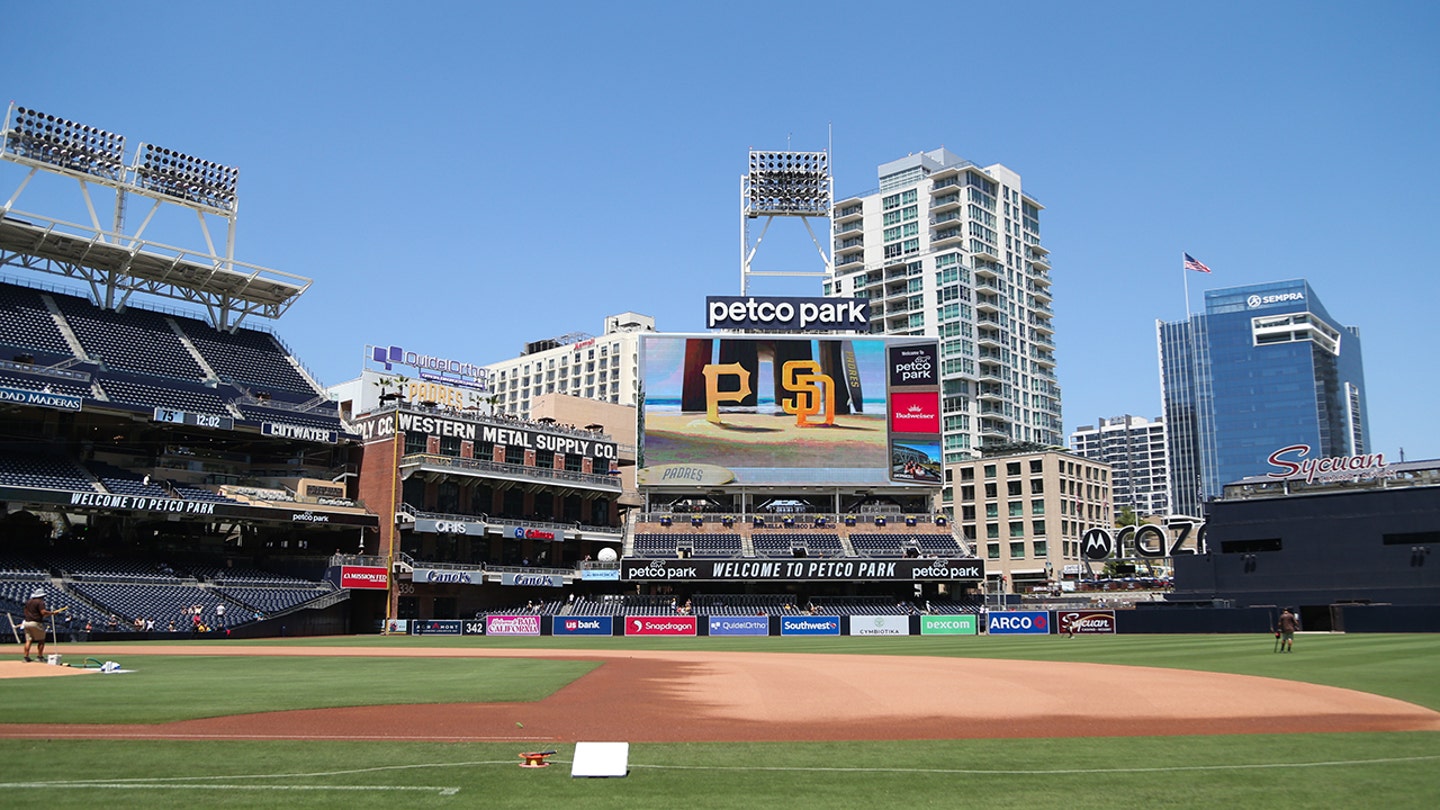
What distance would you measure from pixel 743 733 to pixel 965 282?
132470 millimetres

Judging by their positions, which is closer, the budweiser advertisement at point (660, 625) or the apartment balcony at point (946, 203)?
the budweiser advertisement at point (660, 625)

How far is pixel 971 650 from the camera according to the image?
44.6m

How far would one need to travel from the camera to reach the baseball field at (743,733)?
12.1 meters

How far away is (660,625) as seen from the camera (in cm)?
6519

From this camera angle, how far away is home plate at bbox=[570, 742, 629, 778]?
509 inches

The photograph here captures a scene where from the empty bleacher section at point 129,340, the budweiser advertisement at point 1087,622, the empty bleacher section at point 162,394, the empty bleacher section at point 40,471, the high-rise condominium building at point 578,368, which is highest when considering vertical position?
the high-rise condominium building at point 578,368

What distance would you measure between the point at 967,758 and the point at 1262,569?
189 feet

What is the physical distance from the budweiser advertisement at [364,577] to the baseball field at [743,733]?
33682mm

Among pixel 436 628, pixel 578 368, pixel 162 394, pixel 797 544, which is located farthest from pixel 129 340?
pixel 578 368

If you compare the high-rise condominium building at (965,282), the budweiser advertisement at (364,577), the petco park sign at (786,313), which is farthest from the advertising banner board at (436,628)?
the high-rise condominium building at (965,282)

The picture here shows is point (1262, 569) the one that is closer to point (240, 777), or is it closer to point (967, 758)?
point (967, 758)

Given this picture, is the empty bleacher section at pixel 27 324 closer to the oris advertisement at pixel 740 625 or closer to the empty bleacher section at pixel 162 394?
the empty bleacher section at pixel 162 394

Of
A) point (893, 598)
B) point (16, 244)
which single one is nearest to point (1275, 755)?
point (893, 598)

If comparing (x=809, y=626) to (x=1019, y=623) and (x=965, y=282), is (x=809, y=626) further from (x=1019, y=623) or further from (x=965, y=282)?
(x=965, y=282)
